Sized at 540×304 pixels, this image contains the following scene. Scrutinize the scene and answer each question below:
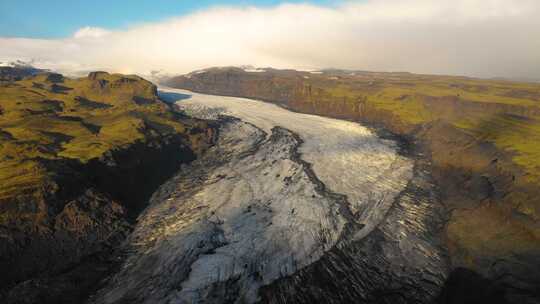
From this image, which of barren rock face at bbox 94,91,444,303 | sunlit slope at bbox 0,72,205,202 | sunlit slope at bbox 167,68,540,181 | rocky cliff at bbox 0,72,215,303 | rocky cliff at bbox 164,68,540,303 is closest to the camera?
barren rock face at bbox 94,91,444,303

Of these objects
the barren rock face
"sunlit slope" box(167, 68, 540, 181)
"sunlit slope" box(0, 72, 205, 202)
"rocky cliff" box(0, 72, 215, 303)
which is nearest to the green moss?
"sunlit slope" box(167, 68, 540, 181)

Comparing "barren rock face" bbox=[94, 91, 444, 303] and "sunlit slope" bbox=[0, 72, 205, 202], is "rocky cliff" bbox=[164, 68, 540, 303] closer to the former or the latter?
"barren rock face" bbox=[94, 91, 444, 303]

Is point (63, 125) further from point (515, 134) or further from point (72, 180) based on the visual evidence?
point (515, 134)

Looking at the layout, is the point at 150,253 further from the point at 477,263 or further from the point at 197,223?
the point at 477,263

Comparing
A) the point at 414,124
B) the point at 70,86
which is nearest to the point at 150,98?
the point at 70,86

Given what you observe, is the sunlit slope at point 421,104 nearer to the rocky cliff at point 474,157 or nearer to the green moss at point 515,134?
the green moss at point 515,134
